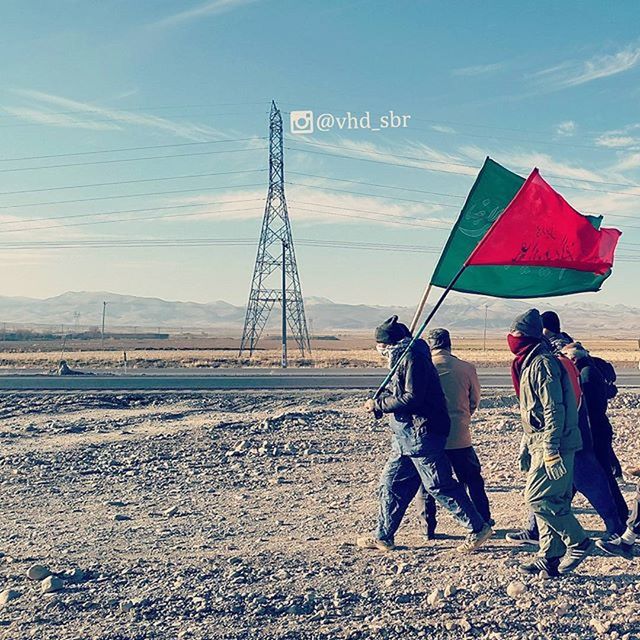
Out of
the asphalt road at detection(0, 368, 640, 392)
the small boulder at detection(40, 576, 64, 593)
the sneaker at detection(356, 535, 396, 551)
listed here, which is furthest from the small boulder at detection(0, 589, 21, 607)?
the asphalt road at detection(0, 368, 640, 392)

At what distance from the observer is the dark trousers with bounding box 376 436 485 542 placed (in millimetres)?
5887

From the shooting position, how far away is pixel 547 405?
17.3 feet

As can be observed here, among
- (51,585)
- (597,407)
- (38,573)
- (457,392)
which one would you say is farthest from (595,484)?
(38,573)

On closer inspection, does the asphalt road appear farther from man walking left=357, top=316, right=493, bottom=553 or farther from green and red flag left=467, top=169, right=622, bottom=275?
man walking left=357, top=316, right=493, bottom=553

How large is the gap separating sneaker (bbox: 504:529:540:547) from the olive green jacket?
1233 millimetres

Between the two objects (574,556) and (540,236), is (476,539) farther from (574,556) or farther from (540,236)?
(540,236)

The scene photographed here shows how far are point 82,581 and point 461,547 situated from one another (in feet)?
9.11

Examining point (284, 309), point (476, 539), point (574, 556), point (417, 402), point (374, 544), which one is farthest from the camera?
point (284, 309)

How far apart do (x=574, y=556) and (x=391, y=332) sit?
6.73ft

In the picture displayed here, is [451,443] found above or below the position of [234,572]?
above

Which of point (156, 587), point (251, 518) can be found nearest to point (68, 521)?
point (251, 518)

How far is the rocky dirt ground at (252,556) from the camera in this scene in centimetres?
470

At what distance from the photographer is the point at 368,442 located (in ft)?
39.3

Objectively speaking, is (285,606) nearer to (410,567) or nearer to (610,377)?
(410,567)
